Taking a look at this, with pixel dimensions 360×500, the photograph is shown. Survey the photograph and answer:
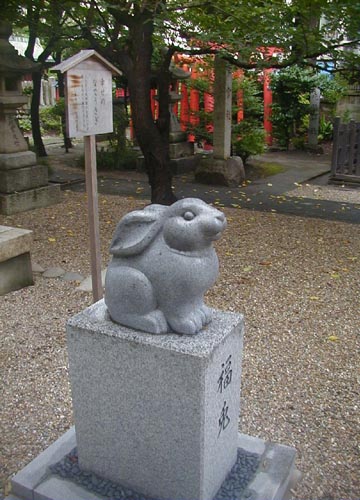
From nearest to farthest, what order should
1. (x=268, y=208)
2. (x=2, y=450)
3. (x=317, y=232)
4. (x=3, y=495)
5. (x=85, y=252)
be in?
(x=3, y=495), (x=2, y=450), (x=85, y=252), (x=317, y=232), (x=268, y=208)

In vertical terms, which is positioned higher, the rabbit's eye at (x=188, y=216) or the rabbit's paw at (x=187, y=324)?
the rabbit's eye at (x=188, y=216)

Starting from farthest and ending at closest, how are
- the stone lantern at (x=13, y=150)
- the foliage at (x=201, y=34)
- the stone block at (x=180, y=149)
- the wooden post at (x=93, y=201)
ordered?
the stone block at (x=180, y=149)
the stone lantern at (x=13, y=150)
the foliage at (x=201, y=34)
the wooden post at (x=93, y=201)

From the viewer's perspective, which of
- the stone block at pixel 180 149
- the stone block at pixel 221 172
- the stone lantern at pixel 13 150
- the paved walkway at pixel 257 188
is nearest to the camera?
the stone lantern at pixel 13 150

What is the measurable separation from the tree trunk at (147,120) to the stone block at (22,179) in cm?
193

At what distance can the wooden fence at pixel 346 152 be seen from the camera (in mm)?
10914

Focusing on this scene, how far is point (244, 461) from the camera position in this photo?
2795mm

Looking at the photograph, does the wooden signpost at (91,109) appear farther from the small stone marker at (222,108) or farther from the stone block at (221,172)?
the stone block at (221,172)

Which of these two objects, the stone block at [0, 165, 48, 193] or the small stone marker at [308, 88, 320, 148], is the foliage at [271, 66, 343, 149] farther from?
the stone block at [0, 165, 48, 193]

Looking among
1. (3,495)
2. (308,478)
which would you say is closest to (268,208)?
(308,478)

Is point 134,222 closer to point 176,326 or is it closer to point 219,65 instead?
point 176,326

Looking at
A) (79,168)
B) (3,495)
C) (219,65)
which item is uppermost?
(219,65)

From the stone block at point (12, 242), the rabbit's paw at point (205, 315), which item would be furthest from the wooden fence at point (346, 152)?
the rabbit's paw at point (205, 315)

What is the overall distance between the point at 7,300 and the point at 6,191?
3.58m

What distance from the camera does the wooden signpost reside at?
398 cm
